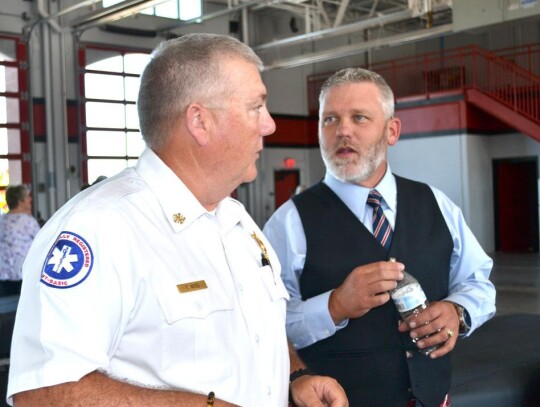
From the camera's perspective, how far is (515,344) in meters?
5.43

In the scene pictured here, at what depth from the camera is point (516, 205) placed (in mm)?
17703

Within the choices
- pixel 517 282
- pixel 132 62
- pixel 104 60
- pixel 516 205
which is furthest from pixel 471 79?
pixel 104 60

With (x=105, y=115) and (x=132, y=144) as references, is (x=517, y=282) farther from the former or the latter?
(x=105, y=115)

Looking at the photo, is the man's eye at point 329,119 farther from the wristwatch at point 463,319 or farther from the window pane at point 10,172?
the window pane at point 10,172

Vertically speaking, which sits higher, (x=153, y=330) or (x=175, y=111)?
(x=175, y=111)

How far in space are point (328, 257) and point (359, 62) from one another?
63.5 feet

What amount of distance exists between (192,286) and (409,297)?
91 cm

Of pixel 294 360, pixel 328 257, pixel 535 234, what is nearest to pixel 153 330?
pixel 294 360

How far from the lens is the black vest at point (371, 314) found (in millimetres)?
2445

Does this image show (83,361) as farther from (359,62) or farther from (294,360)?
(359,62)

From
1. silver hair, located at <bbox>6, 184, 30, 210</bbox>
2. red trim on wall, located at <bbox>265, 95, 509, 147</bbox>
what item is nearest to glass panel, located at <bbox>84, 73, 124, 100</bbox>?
red trim on wall, located at <bbox>265, 95, 509, 147</bbox>

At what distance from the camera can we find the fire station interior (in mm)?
14688

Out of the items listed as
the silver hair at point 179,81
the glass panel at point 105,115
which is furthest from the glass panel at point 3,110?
the silver hair at point 179,81

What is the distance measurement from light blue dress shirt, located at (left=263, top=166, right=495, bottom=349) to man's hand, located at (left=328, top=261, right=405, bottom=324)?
77 millimetres
